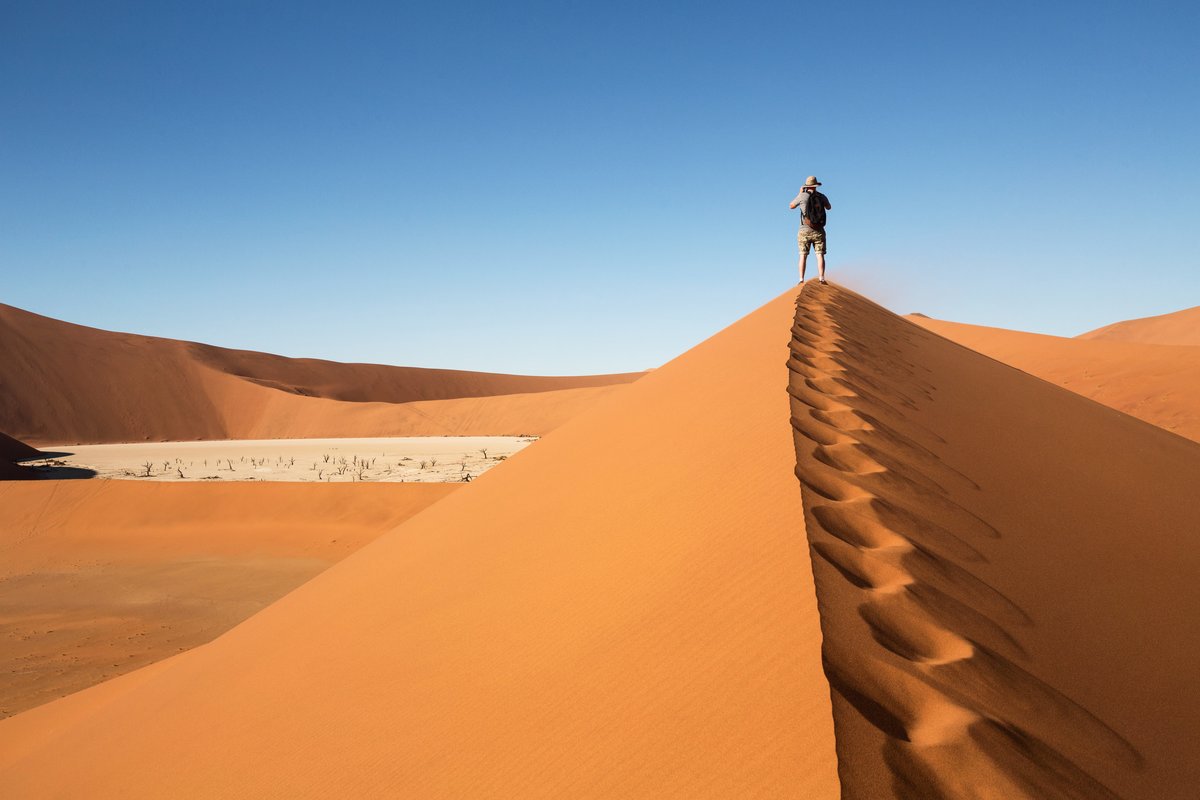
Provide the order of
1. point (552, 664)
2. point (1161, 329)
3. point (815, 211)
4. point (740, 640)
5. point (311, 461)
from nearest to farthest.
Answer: point (740, 640), point (552, 664), point (815, 211), point (311, 461), point (1161, 329)

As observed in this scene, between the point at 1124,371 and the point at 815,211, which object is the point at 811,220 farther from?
the point at 1124,371

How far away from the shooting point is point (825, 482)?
2.64m

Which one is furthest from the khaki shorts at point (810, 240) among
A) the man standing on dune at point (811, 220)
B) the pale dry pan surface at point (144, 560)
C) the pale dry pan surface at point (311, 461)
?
the pale dry pan surface at point (311, 461)

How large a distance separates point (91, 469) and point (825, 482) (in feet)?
85.0

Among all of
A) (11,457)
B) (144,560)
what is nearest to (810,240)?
(144,560)

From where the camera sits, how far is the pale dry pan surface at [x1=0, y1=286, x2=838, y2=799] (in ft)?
5.43

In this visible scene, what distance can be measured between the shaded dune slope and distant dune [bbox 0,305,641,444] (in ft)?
99.8

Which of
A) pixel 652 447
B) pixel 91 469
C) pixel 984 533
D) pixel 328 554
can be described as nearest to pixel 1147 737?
pixel 984 533

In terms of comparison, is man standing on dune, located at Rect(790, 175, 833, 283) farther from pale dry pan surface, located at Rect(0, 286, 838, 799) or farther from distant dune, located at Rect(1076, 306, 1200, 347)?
distant dune, located at Rect(1076, 306, 1200, 347)

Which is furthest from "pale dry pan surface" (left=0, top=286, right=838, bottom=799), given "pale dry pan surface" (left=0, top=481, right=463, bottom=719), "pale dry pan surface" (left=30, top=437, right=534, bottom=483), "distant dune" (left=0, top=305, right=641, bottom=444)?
"distant dune" (left=0, top=305, right=641, bottom=444)

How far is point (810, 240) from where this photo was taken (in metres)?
9.18

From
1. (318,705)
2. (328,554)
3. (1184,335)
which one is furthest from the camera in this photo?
(1184,335)

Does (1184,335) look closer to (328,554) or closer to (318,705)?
(328,554)

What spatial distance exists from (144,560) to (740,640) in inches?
479
